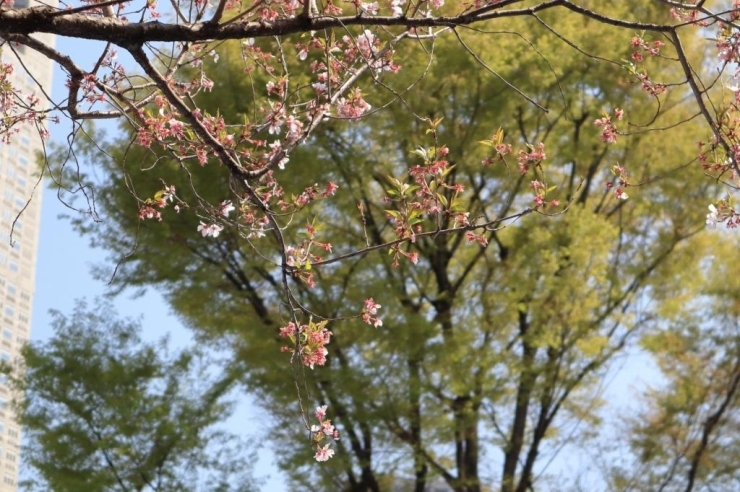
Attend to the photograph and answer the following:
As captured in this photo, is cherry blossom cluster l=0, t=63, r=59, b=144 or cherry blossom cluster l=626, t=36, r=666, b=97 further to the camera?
cherry blossom cluster l=0, t=63, r=59, b=144

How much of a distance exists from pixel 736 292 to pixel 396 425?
4091 mm

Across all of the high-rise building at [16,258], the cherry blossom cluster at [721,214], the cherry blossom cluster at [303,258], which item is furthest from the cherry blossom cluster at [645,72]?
the high-rise building at [16,258]

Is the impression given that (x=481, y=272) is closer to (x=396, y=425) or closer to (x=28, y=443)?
(x=396, y=425)

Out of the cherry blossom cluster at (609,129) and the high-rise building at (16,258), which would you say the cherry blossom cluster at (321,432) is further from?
the high-rise building at (16,258)

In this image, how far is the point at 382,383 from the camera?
9.80 m

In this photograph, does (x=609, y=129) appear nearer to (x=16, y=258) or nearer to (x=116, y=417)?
(x=116, y=417)

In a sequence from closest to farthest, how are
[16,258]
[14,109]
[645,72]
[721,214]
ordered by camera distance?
[721,214] → [645,72] → [14,109] → [16,258]

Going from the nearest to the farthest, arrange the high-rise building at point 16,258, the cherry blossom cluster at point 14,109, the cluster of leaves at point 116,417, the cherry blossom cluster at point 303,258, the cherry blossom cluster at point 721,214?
the cherry blossom cluster at point 303,258
the cherry blossom cluster at point 721,214
the cherry blossom cluster at point 14,109
the cluster of leaves at point 116,417
the high-rise building at point 16,258

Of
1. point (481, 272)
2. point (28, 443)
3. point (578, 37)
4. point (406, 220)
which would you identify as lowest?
point (406, 220)

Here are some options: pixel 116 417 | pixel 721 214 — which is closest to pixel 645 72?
pixel 721 214

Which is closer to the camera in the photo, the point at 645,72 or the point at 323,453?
the point at 323,453

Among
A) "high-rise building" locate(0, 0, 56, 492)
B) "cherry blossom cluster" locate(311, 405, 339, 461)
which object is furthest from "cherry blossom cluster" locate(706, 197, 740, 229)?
"high-rise building" locate(0, 0, 56, 492)

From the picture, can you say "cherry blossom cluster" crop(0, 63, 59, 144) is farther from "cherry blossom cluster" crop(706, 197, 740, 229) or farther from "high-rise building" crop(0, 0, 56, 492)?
"high-rise building" crop(0, 0, 56, 492)

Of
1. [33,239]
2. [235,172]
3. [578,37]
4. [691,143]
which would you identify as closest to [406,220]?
[235,172]
